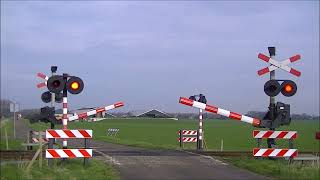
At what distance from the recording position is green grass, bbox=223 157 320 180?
42.7 feet

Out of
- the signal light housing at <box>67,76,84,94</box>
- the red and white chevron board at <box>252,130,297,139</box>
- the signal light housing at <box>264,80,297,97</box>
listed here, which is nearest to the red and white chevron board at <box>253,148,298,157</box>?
the red and white chevron board at <box>252,130,297,139</box>

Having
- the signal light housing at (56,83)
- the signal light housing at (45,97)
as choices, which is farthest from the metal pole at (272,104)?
the signal light housing at (45,97)

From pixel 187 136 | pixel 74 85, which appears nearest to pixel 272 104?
pixel 74 85

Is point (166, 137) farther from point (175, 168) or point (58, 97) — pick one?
point (175, 168)

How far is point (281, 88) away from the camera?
1608cm

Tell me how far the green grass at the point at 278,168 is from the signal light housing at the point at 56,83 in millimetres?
5869

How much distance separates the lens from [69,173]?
13266 mm

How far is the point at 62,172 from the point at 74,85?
2765mm

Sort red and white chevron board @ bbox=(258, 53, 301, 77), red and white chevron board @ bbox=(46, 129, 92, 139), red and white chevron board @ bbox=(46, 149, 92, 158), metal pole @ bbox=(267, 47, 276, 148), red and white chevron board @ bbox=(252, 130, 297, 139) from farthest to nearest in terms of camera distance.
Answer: red and white chevron board @ bbox=(258, 53, 301, 77) → metal pole @ bbox=(267, 47, 276, 148) → red and white chevron board @ bbox=(252, 130, 297, 139) → red and white chevron board @ bbox=(46, 129, 92, 139) → red and white chevron board @ bbox=(46, 149, 92, 158)

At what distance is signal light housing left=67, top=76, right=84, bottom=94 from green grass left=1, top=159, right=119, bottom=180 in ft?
6.87

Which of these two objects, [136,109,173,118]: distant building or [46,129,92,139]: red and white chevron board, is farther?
[136,109,173,118]: distant building

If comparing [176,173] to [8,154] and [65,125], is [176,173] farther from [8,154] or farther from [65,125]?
[8,154]

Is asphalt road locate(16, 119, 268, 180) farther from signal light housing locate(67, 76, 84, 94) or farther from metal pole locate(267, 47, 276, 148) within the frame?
signal light housing locate(67, 76, 84, 94)

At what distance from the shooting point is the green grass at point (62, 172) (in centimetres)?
1287
